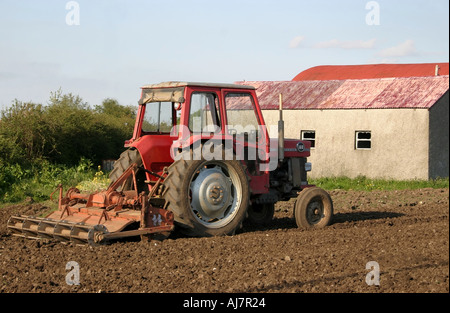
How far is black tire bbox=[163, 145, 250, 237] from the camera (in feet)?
28.4

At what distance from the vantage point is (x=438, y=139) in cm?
2045

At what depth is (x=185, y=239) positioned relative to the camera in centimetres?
878

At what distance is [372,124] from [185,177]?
550 inches

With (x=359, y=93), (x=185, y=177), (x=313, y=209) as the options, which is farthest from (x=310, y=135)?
A: (x=185, y=177)

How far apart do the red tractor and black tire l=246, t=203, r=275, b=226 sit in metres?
0.85

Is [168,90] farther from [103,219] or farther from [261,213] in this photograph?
[261,213]

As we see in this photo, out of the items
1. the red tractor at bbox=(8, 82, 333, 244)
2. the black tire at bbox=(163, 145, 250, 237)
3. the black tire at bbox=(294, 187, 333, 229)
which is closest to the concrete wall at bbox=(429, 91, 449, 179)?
the black tire at bbox=(294, 187, 333, 229)

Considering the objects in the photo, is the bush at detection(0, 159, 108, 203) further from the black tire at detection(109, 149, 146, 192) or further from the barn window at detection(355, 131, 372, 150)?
the barn window at detection(355, 131, 372, 150)

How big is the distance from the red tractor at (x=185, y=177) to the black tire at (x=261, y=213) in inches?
33.6

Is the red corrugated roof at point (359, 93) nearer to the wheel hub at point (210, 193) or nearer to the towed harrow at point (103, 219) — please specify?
the wheel hub at point (210, 193)

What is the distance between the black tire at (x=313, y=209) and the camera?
10.2 m

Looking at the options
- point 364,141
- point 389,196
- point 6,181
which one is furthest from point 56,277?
point 364,141
